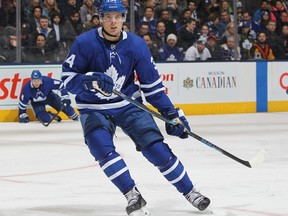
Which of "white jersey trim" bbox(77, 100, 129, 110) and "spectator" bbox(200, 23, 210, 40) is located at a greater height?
"white jersey trim" bbox(77, 100, 129, 110)

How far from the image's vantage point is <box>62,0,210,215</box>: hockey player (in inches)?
201

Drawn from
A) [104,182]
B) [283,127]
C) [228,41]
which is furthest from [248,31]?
[104,182]

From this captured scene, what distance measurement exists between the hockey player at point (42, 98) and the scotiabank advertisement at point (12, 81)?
8.6 inches

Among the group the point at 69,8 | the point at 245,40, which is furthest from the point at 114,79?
the point at 245,40

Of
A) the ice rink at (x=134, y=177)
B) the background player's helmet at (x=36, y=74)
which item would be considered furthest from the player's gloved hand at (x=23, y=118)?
the ice rink at (x=134, y=177)

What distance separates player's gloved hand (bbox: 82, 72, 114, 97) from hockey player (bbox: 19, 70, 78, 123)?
24.8 feet

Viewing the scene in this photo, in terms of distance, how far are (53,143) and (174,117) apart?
15.8ft

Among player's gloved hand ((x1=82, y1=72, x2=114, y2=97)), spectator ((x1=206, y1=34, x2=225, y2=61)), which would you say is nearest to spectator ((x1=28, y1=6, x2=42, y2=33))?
spectator ((x1=206, y1=34, x2=225, y2=61))

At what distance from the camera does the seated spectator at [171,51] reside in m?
13.9

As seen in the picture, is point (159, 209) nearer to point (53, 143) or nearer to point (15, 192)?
point (15, 192)

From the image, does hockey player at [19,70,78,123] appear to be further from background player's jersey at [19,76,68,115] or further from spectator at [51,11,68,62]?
spectator at [51,11,68,62]

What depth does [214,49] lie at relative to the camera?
14.3 meters

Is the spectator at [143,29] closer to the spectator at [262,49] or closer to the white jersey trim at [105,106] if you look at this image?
the spectator at [262,49]

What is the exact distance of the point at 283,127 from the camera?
1188cm
